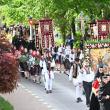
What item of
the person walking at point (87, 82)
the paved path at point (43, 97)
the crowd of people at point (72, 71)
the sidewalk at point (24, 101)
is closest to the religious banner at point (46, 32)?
the crowd of people at point (72, 71)

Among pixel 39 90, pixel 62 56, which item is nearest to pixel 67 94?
pixel 39 90

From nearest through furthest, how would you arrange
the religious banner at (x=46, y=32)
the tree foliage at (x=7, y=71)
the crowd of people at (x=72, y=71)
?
the crowd of people at (x=72, y=71) → the tree foliage at (x=7, y=71) → the religious banner at (x=46, y=32)

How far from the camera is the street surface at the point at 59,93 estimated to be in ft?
73.3

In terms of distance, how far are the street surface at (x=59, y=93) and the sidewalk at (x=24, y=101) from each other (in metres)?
0.34

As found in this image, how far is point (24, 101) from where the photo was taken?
2317 cm

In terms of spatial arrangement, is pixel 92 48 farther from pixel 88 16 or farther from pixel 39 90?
pixel 88 16

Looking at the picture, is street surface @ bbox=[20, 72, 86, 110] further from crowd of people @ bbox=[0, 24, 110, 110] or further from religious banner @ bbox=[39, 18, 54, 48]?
religious banner @ bbox=[39, 18, 54, 48]

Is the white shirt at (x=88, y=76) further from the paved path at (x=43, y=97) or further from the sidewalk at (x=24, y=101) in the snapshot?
the sidewalk at (x=24, y=101)

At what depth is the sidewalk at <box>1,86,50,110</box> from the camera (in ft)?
71.4

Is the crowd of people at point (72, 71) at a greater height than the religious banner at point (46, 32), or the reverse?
the religious banner at point (46, 32)

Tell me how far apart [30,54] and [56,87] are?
3.14 metres

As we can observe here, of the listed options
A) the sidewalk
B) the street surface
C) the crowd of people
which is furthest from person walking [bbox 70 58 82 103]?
the sidewalk

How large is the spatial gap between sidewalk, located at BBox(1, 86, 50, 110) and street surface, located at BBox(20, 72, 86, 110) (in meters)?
0.34

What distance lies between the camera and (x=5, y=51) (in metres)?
17.8
